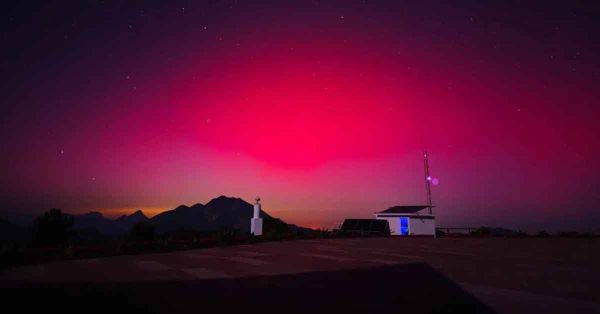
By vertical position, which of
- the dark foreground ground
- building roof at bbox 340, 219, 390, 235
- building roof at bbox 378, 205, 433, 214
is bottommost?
the dark foreground ground

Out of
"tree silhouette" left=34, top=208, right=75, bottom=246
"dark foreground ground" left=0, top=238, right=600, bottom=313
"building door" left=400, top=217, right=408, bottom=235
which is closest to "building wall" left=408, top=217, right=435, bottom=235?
"building door" left=400, top=217, right=408, bottom=235

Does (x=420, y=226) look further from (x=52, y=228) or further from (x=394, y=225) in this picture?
(x=52, y=228)

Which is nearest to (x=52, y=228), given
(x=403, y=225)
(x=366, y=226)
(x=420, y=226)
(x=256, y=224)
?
(x=256, y=224)

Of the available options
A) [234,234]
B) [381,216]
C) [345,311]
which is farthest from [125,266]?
[381,216]

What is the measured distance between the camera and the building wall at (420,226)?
32516mm

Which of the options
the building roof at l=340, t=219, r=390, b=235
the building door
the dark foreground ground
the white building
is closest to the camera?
the dark foreground ground

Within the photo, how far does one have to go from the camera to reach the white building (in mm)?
32688

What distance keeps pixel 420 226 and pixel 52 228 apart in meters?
49.9

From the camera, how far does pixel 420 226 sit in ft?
108

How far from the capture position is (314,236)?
25.3 m

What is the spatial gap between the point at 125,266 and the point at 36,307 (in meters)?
4.64

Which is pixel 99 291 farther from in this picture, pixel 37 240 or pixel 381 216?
pixel 37 240

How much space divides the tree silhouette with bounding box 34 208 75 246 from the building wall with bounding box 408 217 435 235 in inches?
1787

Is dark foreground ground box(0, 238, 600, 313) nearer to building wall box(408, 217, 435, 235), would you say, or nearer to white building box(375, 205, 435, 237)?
building wall box(408, 217, 435, 235)
